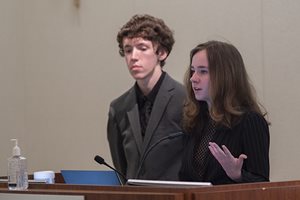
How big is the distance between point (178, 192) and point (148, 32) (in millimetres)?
1573

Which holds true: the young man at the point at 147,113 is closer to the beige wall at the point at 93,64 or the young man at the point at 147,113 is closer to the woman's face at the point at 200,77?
the woman's face at the point at 200,77

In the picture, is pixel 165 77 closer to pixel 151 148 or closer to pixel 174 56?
pixel 151 148

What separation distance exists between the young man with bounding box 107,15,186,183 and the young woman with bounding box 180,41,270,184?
Answer: 0.19 m

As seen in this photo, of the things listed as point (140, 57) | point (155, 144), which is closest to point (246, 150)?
point (155, 144)

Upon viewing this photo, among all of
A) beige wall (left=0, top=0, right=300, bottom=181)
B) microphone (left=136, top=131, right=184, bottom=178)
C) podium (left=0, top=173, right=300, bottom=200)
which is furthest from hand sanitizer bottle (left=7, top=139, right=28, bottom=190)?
beige wall (left=0, top=0, right=300, bottom=181)

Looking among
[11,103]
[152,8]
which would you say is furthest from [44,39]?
[152,8]

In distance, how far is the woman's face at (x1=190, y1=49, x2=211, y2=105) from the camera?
268 cm

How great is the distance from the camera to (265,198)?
1.97 metres

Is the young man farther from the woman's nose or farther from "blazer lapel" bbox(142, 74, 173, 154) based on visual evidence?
the woman's nose

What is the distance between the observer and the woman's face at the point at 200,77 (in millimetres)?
2680

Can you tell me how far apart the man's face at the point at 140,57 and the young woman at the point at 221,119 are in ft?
1.19

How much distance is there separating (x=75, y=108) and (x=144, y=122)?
6.97ft

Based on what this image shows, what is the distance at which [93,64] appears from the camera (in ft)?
16.6

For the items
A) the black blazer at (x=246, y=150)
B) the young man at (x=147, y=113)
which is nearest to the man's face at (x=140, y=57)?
the young man at (x=147, y=113)
